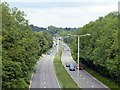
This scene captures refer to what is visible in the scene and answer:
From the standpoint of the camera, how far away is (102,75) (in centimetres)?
6950

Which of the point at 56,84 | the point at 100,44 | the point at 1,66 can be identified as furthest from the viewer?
the point at 100,44

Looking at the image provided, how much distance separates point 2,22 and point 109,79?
28.4 meters

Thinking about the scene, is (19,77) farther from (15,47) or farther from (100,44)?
(100,44)

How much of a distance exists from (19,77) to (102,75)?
34.7 m

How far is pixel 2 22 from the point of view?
125 ft

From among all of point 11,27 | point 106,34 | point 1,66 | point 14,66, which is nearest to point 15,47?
point 11,27

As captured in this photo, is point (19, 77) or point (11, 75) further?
point (19, 77)

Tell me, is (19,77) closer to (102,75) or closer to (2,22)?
(2,22)

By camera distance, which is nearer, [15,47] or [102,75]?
[15,47]

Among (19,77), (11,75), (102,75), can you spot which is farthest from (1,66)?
(102,75)

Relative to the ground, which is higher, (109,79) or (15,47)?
(15,47)

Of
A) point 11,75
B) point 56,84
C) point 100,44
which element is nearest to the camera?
point 11,75

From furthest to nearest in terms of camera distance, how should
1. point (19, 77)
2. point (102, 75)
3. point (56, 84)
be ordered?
1. point (102, 75)
2. point (56, 84)
3. point (19, 77)

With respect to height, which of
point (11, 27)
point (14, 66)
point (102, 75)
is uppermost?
point (11, 27)
